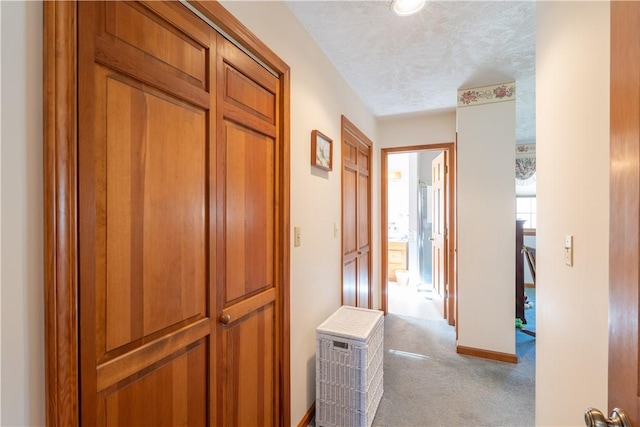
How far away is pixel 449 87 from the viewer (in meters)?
2.64

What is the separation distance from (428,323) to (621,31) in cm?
343

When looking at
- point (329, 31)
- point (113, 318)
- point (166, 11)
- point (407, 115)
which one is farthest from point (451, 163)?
point (113, 318)

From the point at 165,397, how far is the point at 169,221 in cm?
57

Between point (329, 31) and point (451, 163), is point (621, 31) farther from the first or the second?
point (451, 163)

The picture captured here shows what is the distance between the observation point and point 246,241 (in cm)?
131

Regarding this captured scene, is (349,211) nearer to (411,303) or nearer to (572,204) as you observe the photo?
(572,204)

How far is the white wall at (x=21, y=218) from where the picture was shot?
570mm

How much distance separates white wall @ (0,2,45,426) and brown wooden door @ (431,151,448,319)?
3.46 meters

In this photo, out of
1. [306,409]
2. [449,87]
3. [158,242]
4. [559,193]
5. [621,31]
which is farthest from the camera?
[449,87]

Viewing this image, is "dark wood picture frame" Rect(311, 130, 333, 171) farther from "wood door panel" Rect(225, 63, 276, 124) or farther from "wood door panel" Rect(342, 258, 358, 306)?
"wood door panel" Rect(342, 258, 358, 306)

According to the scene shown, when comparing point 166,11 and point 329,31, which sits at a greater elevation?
point 329,31

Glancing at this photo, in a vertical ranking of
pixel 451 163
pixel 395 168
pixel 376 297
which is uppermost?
pixel 395 168

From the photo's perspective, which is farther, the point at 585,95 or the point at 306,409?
the point at 306,409

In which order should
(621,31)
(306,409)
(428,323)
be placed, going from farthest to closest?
1. (428,323)
2. (306,409)
3. (621,31)
